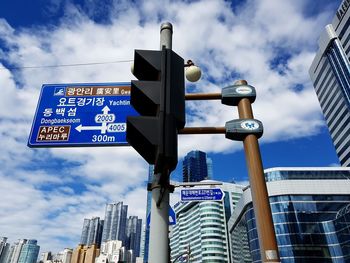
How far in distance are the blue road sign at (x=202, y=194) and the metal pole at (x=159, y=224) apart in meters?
5.80

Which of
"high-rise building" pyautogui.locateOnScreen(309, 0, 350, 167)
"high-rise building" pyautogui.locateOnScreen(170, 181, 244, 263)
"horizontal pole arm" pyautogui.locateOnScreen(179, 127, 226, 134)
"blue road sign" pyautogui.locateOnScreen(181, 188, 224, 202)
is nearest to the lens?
"horizontal pole arm" pyautogui.locateOnScreen(179, 127, 226, 134)

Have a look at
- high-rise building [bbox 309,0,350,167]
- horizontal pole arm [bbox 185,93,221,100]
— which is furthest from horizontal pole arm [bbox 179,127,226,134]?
high-rise building [bbox 309,0,350,167]

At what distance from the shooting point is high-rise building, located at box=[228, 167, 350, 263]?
45250 mm

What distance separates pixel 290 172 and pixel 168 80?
5750cm

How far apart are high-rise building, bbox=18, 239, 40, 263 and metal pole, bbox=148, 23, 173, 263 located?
619 feet

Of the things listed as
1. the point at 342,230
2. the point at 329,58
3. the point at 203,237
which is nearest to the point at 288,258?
the point at 342,230

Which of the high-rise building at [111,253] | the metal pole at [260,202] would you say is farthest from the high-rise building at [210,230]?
the metal pole at [260,202]

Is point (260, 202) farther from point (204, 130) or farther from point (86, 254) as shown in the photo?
point (86, 254)

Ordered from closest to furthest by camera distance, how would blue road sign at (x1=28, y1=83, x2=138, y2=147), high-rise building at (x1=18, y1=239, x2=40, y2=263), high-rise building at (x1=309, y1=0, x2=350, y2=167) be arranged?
1. blue road sign at (x1=28, y1=83, x2=138, y2=147)
2. high-rise building at (x1=309, y1=0, x2=350, y2=167)
3. high-rise building at (x1=18, y1=239, x2=40, y2=263)

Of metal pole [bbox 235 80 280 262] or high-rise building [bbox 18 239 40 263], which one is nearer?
metal pole [bbox 235 80 280 262]

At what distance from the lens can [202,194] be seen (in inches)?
309

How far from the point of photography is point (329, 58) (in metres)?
91.6

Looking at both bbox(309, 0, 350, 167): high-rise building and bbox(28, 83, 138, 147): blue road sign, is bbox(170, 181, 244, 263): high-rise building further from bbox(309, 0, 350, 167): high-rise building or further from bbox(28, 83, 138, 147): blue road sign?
bbox(28, 83, 138, 147): blue road sign

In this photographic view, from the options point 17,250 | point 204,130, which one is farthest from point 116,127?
point 17,250
